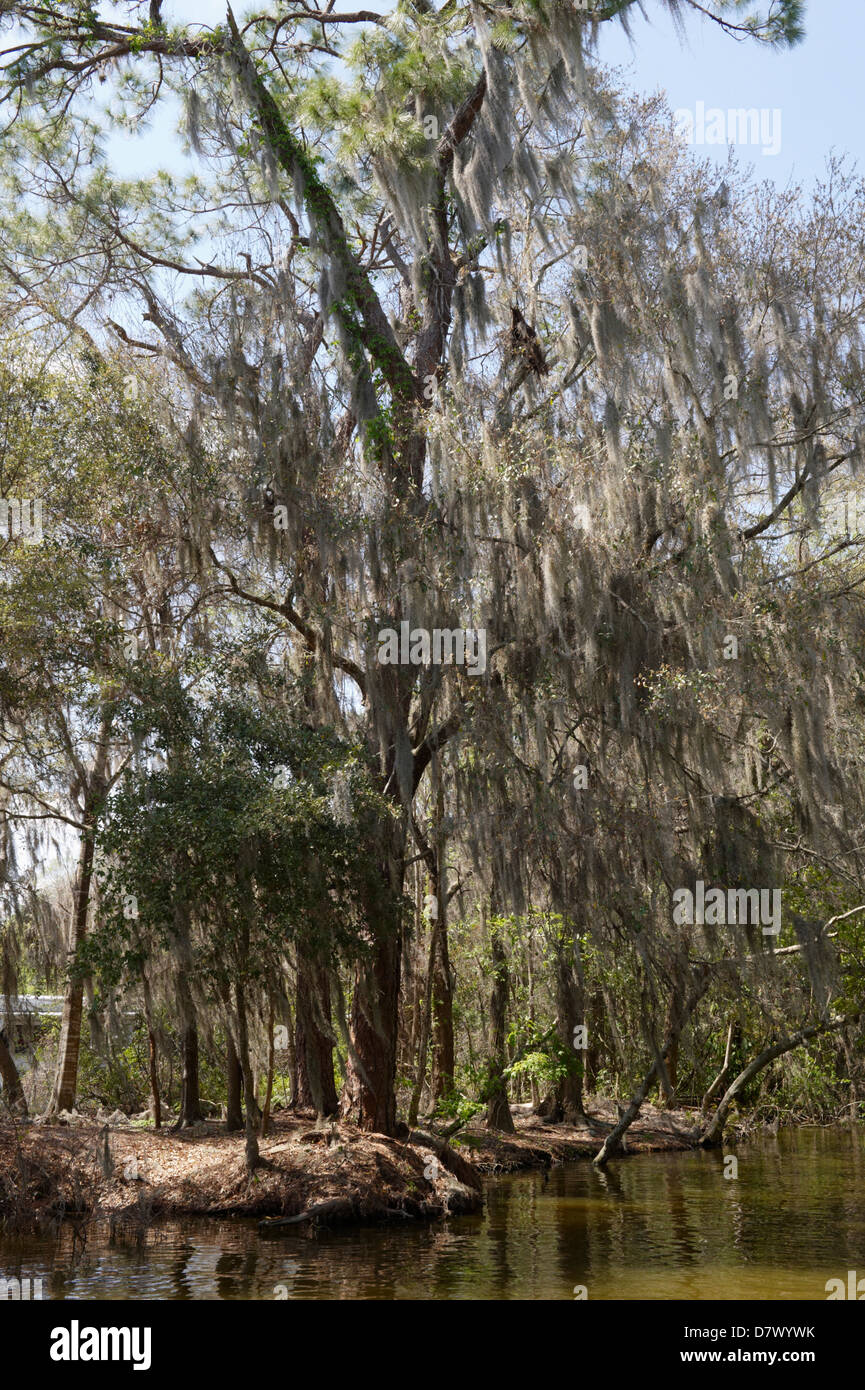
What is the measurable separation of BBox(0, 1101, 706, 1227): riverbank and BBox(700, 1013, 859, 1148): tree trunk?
437cm

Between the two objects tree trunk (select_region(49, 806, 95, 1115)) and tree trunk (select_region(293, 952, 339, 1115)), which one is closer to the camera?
tree trunk (select_region(293, 952, 339, 1115))

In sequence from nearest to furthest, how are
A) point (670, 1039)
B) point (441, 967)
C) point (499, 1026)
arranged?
point (670, 1039) < point (441, 967) < point (499, 1026)

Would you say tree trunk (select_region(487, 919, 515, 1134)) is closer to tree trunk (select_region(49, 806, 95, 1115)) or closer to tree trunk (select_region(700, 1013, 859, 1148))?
tree trunk (select_region(700, 1013, 859, 1148))

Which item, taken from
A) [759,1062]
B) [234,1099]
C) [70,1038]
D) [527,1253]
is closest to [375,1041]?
[234,1099]

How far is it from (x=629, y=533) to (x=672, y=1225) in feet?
22.1

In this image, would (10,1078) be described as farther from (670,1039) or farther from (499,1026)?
(670,1039)

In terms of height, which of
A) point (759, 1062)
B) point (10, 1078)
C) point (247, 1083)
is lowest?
point (759, 1062)

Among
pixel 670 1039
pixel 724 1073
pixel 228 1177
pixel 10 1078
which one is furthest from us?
pixel 724 1073

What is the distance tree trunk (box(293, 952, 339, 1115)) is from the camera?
38.0 ft

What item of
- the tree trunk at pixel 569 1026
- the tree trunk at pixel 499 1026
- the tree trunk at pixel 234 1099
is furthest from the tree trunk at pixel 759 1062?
the tree trunk at pixel 234 1099

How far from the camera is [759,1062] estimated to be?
15086 millimetres

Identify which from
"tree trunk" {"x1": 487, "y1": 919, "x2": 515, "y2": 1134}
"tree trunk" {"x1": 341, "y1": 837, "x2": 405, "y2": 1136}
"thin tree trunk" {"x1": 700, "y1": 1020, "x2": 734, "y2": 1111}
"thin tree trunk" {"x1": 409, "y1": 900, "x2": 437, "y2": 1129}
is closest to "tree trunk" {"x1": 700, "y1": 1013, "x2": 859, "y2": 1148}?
"thin tree trunk" {"x1": 700, "y1": 1020, "x2": 734, "y2": 1111}

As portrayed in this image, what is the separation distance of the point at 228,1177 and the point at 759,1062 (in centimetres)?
714

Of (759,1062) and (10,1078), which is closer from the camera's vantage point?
(10,1078)
